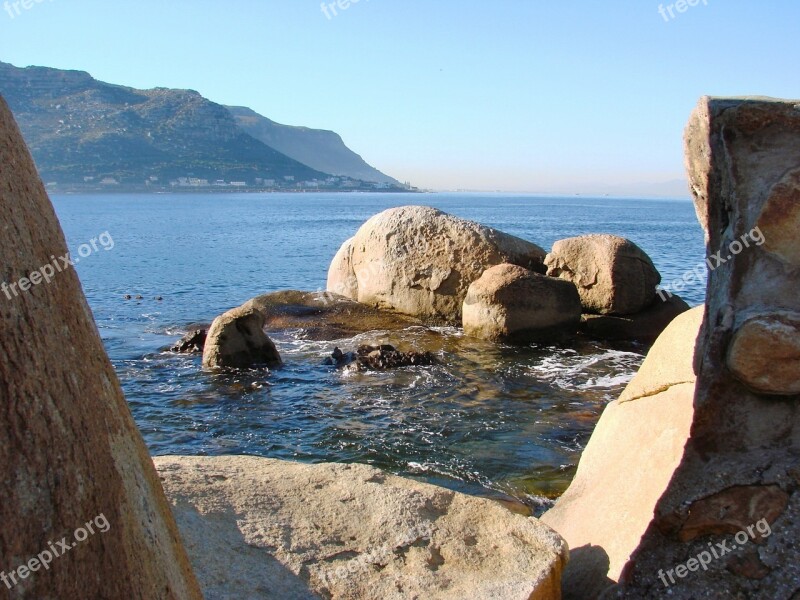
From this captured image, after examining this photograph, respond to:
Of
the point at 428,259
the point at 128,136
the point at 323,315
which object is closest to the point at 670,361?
the point at 428,259

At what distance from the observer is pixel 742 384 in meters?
3.85

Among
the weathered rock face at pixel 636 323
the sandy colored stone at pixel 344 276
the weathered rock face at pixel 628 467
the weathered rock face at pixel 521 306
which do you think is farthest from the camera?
the sandy colored stone at pixel 344 276

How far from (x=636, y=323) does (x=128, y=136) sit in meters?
136

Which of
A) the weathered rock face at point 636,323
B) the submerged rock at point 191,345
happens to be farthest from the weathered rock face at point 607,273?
the submerged rock at point 191,345

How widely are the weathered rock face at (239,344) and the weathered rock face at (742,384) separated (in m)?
11.0

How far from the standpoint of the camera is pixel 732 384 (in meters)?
3.87

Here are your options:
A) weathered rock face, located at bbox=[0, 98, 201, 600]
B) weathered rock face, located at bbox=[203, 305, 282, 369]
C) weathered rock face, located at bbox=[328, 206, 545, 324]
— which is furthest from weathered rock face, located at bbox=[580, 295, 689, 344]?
weathered rock face, located at bbox=[0, 98, 201, 600]

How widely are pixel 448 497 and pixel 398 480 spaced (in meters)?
0.40

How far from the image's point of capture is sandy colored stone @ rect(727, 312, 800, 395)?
12.0 feet

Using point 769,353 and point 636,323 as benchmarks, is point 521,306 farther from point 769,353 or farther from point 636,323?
point 769,353

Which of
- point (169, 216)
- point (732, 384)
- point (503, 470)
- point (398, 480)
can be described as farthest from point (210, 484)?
point (169, 216)

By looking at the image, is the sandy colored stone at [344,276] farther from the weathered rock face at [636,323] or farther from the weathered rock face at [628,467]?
the weathered rock face at [628,467]

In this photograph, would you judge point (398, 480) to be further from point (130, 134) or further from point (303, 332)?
point (130, 134)

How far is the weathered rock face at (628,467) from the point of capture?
4.50 m
